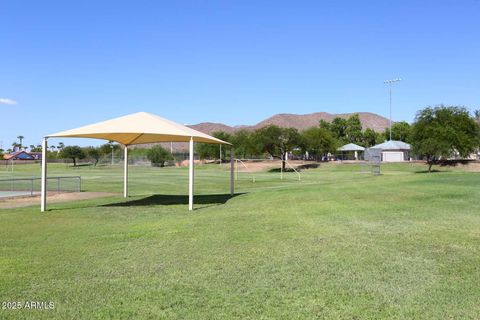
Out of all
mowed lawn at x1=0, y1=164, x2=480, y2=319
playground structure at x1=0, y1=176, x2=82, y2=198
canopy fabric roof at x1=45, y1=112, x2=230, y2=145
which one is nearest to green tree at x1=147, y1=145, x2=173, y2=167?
playground structure at x1=0, y1=176, x2=82, y2=198

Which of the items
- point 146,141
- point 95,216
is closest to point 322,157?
point 146,141

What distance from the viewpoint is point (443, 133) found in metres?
61.6

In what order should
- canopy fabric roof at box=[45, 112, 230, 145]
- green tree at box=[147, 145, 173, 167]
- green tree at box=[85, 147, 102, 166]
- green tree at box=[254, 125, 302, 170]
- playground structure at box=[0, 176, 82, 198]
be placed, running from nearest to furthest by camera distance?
1. canopy fabric roof at box=[45, 112, 230, 145]
2. playground structure at box=[0, 176, 82, 198]
3. green tree at box=[254, 125, 302, 170]
4. green tree at box=[147, 145, 173, 167]
5. green tree at box=[85, 147, 102, 166]

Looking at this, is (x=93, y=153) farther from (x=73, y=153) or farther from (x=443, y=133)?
(x=443, y=133)

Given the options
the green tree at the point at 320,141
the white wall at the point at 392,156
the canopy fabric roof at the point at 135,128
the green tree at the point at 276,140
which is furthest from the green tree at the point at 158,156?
the canopy fabric roof at the point at 135,128

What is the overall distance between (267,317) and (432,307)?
77.0 inches

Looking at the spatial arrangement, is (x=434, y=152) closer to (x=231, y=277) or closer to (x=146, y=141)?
(x=146, y=141)

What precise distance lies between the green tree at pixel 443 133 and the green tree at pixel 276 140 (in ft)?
A: 68.1

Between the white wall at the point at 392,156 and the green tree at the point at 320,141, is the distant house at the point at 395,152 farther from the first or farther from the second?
the green tree at the point at 320,141

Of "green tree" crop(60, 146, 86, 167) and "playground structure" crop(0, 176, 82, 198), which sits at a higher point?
"green tree" crop(60, 146, 86, 167)

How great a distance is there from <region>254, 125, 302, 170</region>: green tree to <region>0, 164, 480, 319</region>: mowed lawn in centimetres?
6509

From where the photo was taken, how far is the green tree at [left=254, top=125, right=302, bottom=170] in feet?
260

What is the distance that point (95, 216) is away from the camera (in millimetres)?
16391

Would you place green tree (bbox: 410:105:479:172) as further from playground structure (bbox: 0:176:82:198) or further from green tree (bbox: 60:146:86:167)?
green tree (bbox: 60:146:86:167)
